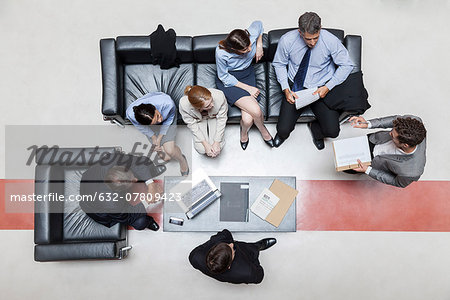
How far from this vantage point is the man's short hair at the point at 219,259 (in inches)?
109

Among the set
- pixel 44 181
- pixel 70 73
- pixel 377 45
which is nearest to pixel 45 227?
pixel 44 181

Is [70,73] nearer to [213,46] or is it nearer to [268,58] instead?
[213,46]

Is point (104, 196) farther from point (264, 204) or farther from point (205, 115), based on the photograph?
point (264, 204)

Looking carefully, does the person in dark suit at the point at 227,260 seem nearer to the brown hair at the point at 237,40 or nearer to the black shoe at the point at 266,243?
the black shoe at the point at 266,243

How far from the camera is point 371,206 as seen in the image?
3848 millimetres

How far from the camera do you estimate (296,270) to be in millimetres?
3771

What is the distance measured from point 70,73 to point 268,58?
8.29ft

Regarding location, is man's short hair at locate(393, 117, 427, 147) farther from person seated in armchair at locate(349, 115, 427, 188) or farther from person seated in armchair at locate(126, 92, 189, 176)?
person seated in armchair at locate(126, 92, 189, 176)

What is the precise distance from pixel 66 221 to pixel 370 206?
3.37m

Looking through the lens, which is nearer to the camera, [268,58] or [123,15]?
[268,58]

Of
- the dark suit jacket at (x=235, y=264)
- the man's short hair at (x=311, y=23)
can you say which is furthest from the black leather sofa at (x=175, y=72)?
the dark suit jacket at (x=235, y=264)

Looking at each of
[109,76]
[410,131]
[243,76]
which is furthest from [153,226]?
[410,131]

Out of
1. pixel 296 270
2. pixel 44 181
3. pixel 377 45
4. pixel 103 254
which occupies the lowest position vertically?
pixel 296 270

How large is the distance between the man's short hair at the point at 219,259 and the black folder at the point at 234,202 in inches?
24.6
